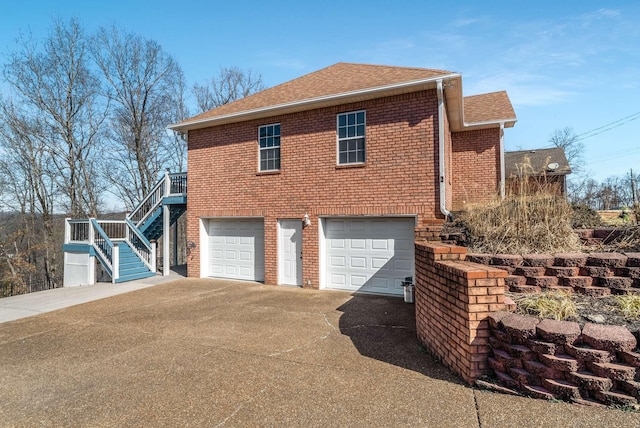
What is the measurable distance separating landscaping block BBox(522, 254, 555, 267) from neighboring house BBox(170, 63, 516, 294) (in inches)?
82.3

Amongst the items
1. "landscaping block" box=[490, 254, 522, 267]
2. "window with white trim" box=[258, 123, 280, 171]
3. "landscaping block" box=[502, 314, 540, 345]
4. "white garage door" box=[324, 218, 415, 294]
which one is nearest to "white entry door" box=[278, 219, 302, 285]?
"white garage door" box=[324, 218, 415, 294]

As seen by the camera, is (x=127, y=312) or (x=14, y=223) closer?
(x=127, y=312)

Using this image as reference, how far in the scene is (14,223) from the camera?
2027 cm

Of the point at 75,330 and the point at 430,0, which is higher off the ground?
the point at 430,0

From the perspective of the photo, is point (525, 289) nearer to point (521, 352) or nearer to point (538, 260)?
point (538, 260)

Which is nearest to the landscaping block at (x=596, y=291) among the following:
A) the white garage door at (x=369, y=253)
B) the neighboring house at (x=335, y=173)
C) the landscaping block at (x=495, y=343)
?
the landscaping block at (x=495, y=343)

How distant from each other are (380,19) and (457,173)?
6.03 meters

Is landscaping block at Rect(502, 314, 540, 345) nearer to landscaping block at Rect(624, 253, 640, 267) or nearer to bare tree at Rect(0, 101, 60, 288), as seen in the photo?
landscaping block at Rect(624, 253, 640, 267)

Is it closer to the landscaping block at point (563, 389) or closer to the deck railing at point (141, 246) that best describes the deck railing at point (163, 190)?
the deck railing at point (141, 246)

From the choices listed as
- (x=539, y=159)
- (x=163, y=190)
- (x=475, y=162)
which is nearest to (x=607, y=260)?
(x=475, y=162)

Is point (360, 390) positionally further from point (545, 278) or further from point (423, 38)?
point (423, 38)

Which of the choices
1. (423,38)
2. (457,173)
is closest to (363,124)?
(423,38)

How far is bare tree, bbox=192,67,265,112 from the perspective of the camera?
2477cm

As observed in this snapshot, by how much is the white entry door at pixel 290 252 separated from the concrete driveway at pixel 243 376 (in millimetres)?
2881
